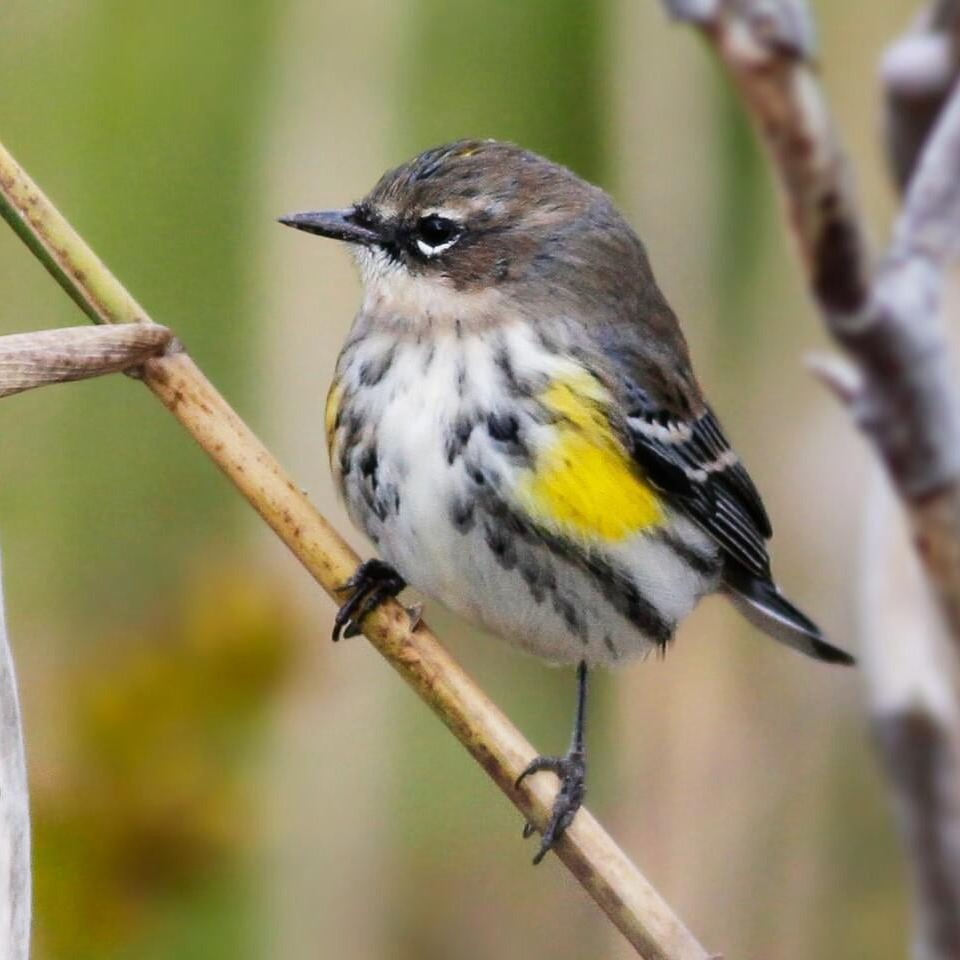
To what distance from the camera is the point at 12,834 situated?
1.27 meters

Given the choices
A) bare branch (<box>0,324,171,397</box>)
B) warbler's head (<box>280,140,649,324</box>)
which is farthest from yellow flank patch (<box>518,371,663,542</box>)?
bare branch (<box>0,324,171,397</box>)

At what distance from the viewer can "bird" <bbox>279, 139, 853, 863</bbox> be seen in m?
1.96

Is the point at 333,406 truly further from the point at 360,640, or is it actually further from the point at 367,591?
the point at 360,640

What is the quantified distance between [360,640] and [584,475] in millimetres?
968

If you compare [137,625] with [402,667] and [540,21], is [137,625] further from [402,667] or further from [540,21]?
[540,21]

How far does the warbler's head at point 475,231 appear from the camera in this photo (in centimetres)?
211

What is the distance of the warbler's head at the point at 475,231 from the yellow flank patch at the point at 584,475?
19 cm

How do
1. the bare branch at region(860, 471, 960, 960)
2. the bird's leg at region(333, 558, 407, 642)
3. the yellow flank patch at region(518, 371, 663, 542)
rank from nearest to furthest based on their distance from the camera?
the bare branch at region(860, 471, 960, 960) < the bird's leg at region(333, 558, 407, 642) < the yellow flank patch at region(518, 371, 663, 542)

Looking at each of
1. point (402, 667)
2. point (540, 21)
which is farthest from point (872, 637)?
point (540, 21)

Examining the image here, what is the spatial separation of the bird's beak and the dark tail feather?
2.55 ft

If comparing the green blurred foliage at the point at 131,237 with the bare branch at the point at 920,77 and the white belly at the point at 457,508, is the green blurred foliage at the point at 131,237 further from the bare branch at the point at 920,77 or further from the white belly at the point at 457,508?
the bare branch at the point at 920,77

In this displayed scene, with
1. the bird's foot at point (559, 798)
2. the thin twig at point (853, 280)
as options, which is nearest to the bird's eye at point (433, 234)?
the bird's foot at point (559, 798)

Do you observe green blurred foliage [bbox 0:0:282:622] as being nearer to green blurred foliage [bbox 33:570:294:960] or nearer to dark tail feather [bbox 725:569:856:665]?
green blurred foliage [bbox 33:570:294:960]

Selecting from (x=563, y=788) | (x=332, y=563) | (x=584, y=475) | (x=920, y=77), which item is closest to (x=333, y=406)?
(x=584, y=475)
